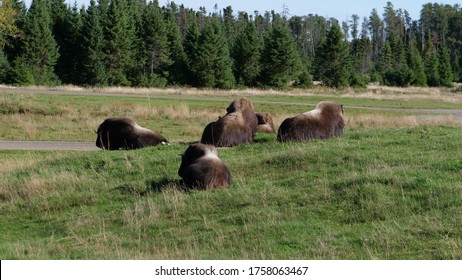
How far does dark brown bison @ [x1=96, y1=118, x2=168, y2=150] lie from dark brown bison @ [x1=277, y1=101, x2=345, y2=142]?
14.0ft

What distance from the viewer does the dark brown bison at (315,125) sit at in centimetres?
1792

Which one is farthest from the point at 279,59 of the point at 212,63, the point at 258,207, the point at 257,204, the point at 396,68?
the point at 258,207

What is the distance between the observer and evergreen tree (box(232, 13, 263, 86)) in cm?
8488

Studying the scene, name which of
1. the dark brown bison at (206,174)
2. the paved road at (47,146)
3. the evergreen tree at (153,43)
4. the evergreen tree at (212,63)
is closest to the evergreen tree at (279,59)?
the evergreen tree at (212,63)

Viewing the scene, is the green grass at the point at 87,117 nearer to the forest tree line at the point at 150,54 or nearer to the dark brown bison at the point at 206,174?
the dark brown bison at the point at 206,174

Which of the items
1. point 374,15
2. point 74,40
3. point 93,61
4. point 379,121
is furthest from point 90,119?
point 374,15

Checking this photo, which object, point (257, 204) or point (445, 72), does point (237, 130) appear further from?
point (445, 72)

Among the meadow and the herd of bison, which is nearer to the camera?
the meadow

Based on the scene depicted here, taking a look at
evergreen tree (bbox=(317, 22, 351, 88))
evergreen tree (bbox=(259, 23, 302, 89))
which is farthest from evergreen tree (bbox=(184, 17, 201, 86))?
evergreen tree (bbox=(317, 22, 351, 88))

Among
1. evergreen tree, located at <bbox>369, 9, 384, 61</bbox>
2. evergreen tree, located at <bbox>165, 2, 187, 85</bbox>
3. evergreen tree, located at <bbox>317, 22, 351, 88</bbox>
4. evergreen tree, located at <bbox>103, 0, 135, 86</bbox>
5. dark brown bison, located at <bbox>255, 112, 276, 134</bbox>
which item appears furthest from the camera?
evergreen tree, located at <bbox>369, 9, 384, 61</bbox>

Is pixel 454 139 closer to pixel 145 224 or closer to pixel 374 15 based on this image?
pixel 145 224

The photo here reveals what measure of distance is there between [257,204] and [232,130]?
7.81m

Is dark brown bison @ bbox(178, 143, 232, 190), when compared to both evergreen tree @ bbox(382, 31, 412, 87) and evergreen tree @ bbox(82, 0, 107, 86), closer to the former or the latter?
evergreen tree @ bbox(82, 0, 107, 86)

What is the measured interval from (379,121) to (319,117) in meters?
11.1
